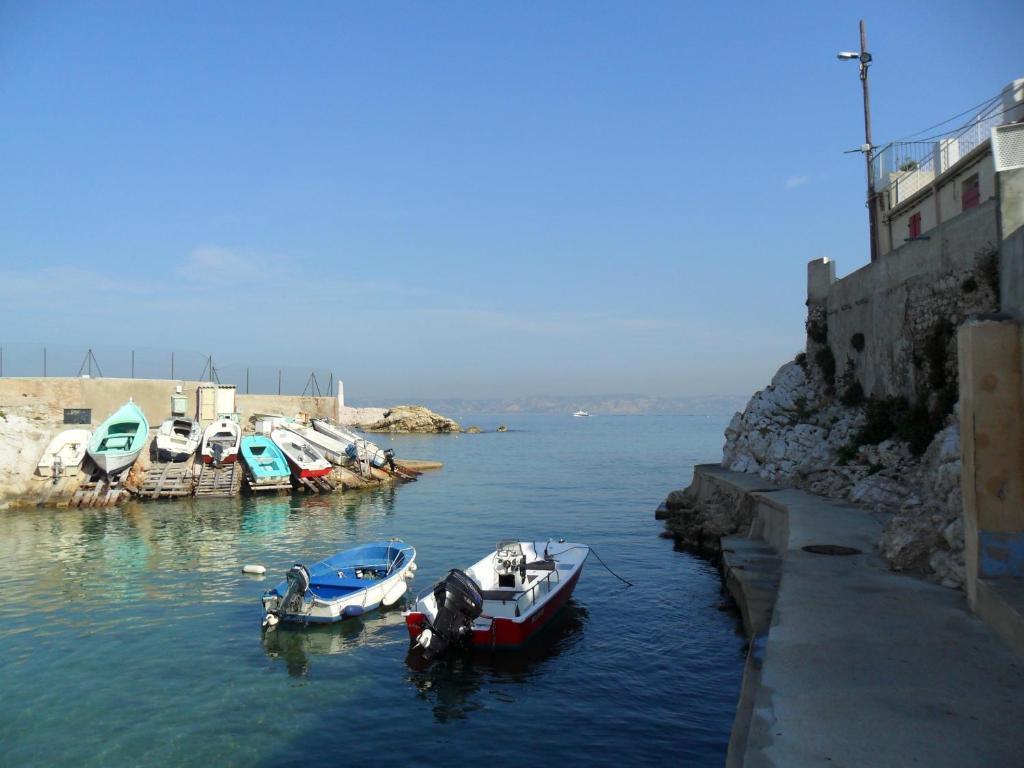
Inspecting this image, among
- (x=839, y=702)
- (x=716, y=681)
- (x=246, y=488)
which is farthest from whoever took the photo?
(x=246, y=488)

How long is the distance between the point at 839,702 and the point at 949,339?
13439 mm

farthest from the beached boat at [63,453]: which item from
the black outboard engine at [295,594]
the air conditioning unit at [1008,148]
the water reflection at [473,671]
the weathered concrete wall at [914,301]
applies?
the air conditioning unit at [1008,148]

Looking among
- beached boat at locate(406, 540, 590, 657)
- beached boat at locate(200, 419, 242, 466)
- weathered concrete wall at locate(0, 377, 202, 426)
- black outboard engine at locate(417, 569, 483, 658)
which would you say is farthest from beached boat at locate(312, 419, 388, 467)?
black outboard engine at locate(417, 569, 483, 658)

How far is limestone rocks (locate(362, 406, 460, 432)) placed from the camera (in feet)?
339

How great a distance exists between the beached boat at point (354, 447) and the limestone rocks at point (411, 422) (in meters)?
61.1

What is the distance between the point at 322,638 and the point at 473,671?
10.5 ft

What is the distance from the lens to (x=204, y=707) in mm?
10281

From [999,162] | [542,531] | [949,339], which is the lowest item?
[542,531]

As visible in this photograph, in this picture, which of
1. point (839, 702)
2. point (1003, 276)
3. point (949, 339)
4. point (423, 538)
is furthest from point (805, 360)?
point (839, 702)

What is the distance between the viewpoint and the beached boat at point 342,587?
545 inches

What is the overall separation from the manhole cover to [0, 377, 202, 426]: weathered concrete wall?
33.7 m

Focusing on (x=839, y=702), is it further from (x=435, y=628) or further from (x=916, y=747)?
(x=435, y=628)

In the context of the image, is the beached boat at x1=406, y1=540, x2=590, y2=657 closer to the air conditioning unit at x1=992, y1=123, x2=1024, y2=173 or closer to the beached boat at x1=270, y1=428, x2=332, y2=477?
the air conditioning unit at x1=992, y1=123, x2=1024, y2=173

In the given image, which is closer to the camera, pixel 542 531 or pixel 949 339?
pixel 949 339
